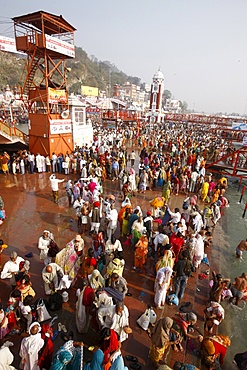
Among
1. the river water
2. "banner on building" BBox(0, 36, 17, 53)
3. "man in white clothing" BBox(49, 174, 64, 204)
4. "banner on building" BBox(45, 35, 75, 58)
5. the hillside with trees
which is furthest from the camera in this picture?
the hillside with trees

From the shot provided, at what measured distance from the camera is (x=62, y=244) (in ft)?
24.3

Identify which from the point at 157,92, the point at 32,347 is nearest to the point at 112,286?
the point at 32,347

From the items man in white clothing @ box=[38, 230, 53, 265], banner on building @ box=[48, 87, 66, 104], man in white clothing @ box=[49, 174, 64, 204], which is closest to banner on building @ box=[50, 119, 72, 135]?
banner on building @ box=[48, 87, 66, 104]

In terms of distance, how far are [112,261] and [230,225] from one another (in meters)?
6.69

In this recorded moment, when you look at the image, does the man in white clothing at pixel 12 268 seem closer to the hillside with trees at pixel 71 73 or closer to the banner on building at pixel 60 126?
the banner on building at pixel 60 126

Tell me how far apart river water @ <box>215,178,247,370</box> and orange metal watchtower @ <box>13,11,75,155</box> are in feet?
37.0

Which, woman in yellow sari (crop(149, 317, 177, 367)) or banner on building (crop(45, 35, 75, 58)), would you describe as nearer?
woman in yellow sari (crop(149, 317, 177, 367))

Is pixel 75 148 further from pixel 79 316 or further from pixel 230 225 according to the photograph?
pixel 79 316

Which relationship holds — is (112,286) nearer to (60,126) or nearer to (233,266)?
(233,266)

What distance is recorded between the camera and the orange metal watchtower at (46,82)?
46.5ft

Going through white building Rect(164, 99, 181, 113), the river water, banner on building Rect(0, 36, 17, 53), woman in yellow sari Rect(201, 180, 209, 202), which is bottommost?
the river water

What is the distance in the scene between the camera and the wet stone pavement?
4.42 meters

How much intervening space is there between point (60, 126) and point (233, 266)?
12965 millimetres

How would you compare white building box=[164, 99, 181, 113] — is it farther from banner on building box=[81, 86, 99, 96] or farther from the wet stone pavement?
the wet stone pavement
